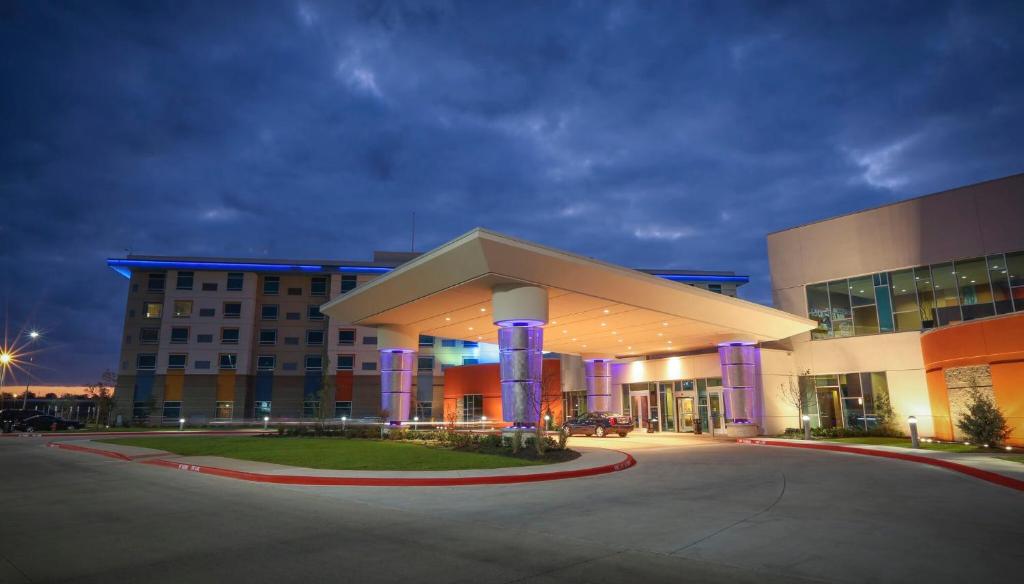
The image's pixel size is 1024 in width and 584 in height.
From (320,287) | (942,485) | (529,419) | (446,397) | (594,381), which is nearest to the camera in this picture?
(942,485)

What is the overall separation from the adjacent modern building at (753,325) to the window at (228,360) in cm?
580

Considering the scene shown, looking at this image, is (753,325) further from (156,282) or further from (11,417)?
(156,282)

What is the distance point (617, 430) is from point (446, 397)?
25.7 meters

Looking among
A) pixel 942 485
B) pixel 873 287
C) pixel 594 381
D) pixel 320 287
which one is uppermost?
pixel 320 287

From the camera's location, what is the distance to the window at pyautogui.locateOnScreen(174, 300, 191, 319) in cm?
6166

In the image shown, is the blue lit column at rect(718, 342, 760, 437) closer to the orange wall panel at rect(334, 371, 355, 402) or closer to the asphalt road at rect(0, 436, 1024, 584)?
the asphalt road at rect(0, 436, 1024, 584)

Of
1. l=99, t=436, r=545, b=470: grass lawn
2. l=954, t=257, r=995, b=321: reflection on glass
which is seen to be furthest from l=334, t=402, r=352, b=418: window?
l=954, t=257, r=995, b=321: reflection on glass

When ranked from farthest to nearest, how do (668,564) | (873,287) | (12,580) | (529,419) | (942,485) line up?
1. (873,287)
2. (529,419)
3. (942,485)
4. (668,564)
5. (12,580)

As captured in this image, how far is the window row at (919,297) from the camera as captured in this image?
2822cm

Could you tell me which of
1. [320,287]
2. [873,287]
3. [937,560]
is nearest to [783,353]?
[873,287]

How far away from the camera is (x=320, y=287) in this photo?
64500 millimetres

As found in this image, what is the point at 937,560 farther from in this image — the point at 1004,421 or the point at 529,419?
the point at 1004,421

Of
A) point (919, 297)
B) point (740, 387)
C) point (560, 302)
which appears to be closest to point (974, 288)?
point (919, 297)

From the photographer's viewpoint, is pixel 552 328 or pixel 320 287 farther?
pixel 320 287
